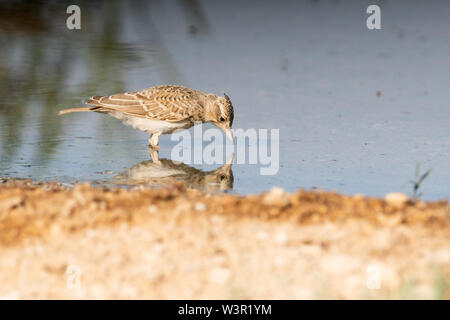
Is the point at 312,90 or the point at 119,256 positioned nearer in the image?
the point at 119,256

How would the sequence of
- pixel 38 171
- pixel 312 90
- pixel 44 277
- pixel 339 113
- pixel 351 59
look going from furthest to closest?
pixel 351 59 < pixel 312 90 < pixel 339 113 < pixel 38 171 < pixel 44 277

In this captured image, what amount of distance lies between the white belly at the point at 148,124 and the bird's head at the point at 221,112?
37cm

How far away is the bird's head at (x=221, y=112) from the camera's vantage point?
9.42 m

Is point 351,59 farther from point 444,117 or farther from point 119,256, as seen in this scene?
point 119,256

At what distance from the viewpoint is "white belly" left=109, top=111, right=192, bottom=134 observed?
9445 millimetres

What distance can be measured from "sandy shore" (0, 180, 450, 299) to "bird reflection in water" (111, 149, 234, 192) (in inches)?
67.3

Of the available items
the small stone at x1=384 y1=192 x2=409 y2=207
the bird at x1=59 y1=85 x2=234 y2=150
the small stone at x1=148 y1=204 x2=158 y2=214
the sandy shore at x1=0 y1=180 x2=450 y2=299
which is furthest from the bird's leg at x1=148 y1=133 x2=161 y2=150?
the small stone at x1=384 y1=192 x2=409 y2=207

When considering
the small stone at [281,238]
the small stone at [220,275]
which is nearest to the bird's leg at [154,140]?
the small stone at [281,238]

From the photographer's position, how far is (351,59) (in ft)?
39.5

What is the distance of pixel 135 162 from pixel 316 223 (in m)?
3.37

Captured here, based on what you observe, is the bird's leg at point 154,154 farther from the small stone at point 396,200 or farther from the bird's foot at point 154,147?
the small stone at point 396,200

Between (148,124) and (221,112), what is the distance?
778 mm
